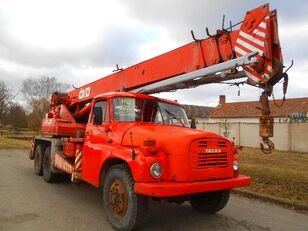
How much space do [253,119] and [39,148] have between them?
47648mm

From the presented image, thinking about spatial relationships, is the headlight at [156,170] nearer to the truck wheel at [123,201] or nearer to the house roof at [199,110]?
the truck wheel at [123,201]

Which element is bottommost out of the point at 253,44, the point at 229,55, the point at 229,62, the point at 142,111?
the point at 142,111

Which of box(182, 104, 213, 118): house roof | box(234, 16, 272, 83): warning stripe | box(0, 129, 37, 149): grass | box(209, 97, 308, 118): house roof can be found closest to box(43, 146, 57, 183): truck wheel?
box(234, 16, 272, 83): warning stripe

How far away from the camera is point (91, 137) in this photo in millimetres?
8234

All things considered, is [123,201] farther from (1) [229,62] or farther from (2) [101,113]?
(1) [229,62]

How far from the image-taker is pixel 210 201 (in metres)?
7.89

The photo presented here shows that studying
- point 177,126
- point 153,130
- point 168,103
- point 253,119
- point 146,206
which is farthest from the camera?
point 253,119

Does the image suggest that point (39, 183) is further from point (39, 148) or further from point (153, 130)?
point (153, 130)

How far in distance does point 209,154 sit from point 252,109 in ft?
175

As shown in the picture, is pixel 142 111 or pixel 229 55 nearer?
pixel 229 55

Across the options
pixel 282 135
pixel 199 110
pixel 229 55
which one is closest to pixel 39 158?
pixel 229 55

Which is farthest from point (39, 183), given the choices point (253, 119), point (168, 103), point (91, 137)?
point (253, 119)

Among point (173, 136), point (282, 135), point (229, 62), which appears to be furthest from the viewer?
point (282, 135)

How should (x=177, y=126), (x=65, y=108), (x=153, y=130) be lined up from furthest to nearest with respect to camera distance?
(x=65, y=108)
(x=177, y=126)
(x=153, y=130)
